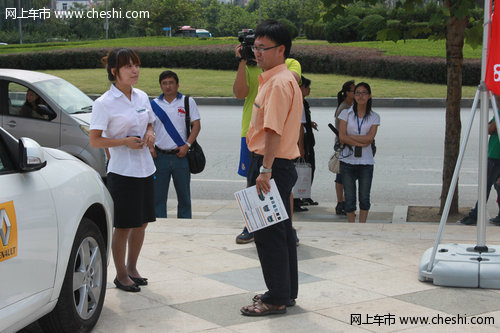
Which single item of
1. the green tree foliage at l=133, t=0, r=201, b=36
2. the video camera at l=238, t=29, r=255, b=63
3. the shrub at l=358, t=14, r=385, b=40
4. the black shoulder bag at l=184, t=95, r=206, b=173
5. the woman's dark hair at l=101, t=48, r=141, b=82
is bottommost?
the black shoulder bag at l=184, t=95, r=206, b=173

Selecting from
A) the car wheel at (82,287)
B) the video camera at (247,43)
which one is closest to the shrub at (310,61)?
the video camera at (247,43)

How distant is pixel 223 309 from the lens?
521cm

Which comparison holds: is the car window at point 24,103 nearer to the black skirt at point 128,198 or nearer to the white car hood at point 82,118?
the white car hood at point 82,118

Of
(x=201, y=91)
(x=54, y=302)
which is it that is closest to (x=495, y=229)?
(x=54, y=302)

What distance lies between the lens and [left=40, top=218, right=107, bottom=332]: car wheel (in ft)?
14.8

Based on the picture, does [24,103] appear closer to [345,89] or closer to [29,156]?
[345,89]

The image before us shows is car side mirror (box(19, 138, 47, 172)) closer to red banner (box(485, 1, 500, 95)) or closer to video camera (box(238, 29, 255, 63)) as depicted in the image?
video camera (box(238, 29, 255, 63))

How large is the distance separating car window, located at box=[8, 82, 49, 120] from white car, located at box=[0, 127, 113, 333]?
6803 mm

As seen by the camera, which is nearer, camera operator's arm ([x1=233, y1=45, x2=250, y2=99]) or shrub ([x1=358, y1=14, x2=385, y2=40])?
camera operator's arm ([x1=233, y1=45, x2=250, y2=99])

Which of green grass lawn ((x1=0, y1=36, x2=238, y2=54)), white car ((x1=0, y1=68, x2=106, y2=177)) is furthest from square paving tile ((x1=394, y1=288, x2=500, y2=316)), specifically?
green grass lawn ((x1=0, y1=36, x2=238, y2=54))

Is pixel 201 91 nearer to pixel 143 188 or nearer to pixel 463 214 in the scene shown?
pixel 463 214

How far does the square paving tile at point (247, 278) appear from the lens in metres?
5.80

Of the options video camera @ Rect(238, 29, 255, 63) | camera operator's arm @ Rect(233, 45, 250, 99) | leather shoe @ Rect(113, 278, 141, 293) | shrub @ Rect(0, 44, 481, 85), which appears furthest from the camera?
shrub @ Rect(0, 44, 481, 85)

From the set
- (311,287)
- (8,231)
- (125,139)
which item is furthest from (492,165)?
(8,231)
